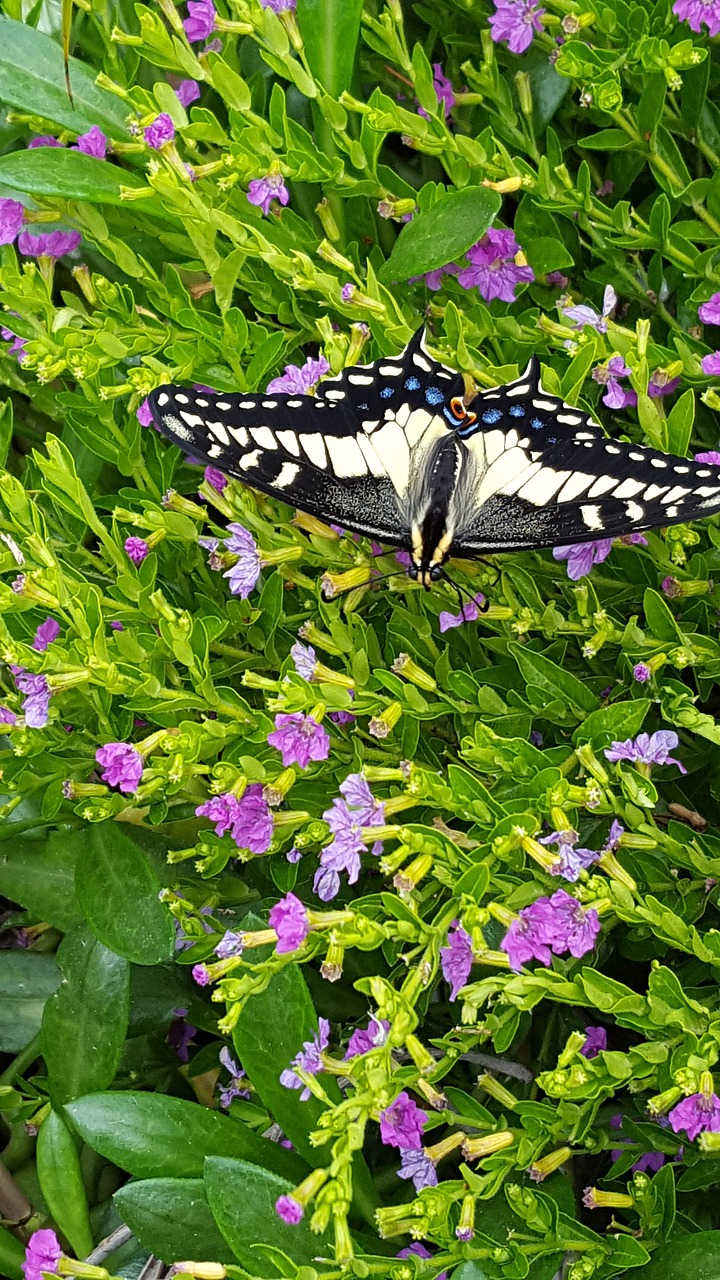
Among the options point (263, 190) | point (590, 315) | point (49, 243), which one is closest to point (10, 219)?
point (49, 243)

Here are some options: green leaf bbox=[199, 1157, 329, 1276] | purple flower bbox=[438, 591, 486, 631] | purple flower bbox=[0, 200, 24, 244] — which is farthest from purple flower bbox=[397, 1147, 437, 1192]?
purple flower bbox=[0, 200, 24, 244]

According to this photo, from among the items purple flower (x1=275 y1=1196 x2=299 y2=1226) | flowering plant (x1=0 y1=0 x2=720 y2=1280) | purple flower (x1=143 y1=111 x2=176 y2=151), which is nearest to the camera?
purple flower (x1=275 y1=1196 x2=299 y2=1226)

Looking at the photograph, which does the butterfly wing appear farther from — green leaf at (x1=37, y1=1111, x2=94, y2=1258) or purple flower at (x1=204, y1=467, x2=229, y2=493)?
green leaf at (x1=37, y1=1111, x2=94, y2=1258)

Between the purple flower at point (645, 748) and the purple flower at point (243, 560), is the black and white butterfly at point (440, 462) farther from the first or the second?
the purple flower at point (645, 748)

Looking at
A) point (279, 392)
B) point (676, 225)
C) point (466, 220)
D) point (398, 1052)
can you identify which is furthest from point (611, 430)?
point (398, 1052)

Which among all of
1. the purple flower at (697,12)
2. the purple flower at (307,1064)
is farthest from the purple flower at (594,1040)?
the purple flower at (697,12)

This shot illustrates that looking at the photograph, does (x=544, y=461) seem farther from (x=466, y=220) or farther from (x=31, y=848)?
(x=31, y=848)
